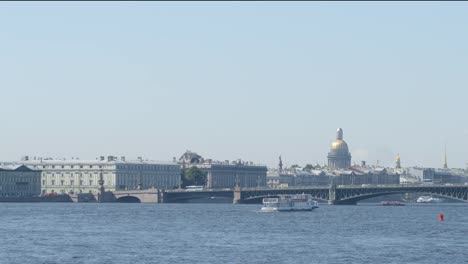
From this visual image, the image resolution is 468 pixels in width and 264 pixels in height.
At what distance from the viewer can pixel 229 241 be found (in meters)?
66.0

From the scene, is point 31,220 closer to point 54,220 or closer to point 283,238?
point 54,220

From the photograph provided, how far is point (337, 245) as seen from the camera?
6331 centimetres

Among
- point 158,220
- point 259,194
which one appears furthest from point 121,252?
point 259,194

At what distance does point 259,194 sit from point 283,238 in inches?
3084

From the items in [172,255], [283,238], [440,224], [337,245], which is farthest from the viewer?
[440,224]

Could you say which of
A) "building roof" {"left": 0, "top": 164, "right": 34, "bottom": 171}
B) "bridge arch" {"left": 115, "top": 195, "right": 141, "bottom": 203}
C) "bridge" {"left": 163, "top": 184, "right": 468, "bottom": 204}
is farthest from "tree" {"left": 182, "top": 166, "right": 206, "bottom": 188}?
"bridge" {"left": 163, "top": 184, "right": 468, "bottom": 204}

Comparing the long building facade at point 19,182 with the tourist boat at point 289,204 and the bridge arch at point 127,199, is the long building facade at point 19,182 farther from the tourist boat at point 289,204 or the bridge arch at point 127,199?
the tourist boat at point 289,204

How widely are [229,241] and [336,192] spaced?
253 feet

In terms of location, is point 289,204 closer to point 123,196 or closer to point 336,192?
point 336,192

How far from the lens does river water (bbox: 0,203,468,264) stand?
55469 millimetres

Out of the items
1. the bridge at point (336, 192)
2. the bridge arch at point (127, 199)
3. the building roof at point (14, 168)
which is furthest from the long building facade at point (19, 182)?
the bridge at point (336, 192)

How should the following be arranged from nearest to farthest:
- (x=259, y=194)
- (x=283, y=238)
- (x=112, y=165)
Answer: (x=283, y=238) → (x=259, y=194) → (x=112, y=165)

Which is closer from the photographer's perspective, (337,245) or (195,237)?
(337,245)

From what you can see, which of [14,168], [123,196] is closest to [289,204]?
[123,196]
